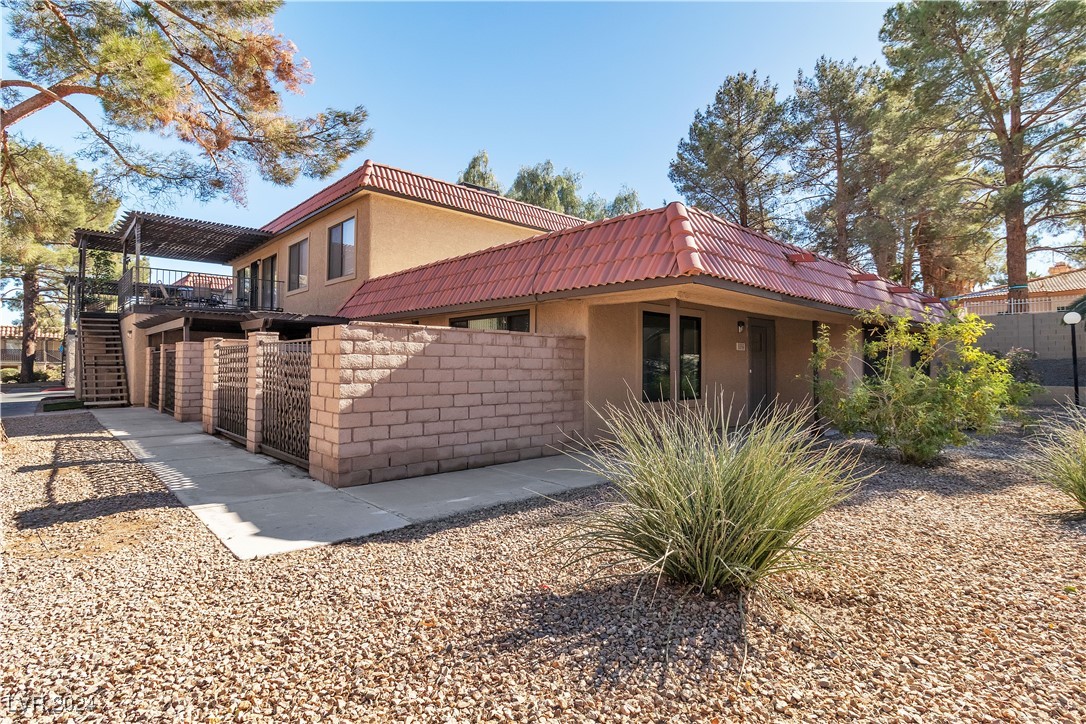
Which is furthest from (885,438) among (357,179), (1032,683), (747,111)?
(747,111)

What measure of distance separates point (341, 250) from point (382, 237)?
206 cm

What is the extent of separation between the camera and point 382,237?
1346 centimetres

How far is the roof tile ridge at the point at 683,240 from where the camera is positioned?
241 inches

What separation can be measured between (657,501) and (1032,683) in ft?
5.96

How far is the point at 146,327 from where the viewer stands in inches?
589

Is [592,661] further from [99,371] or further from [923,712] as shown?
[99,371]

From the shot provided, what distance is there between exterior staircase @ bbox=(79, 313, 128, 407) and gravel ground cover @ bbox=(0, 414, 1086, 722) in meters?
14.3

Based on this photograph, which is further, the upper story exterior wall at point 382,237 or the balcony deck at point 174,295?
the balcony deck at point 174,295

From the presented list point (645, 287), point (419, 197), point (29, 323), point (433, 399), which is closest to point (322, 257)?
point (419, 197)

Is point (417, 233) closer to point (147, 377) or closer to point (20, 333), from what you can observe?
point (147, 377)

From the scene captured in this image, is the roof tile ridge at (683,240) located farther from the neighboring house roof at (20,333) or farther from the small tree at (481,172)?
the neighboring house roof at (20,333)

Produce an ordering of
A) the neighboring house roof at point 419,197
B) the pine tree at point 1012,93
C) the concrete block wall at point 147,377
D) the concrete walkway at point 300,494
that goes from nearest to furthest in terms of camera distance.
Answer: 1. the concrete walkway at point 300,494
2. the neighboring house roof at point 419,197
3. the concrete block wall at point 147,377
4. the pine tree at point 1012,93

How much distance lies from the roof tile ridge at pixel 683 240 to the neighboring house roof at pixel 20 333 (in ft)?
170

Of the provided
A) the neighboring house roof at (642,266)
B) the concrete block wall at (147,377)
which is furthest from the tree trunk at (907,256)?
the concrete block wall at (147,377)
